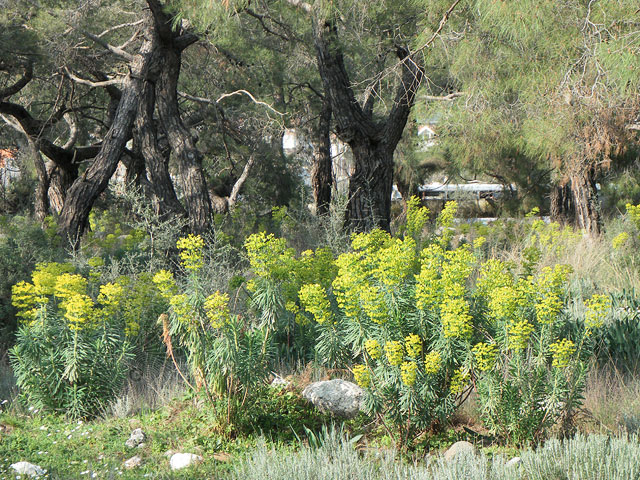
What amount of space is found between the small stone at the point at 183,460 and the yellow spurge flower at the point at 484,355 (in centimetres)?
159

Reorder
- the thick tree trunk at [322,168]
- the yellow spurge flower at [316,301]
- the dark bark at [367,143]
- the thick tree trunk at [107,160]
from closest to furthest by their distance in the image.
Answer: the yellow spurge flower at [316,301]
the dark bark at [367,143]
the thick tree trunk at [107,160]
the thick tree trunk at [322,168]

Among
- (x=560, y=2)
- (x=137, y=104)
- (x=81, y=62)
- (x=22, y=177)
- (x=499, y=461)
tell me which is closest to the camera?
(x=499, y=461)

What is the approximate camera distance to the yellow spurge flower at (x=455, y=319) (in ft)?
11.6

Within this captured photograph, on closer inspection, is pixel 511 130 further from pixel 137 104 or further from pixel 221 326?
pixel 221 326

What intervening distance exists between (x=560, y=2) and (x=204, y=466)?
4116mm

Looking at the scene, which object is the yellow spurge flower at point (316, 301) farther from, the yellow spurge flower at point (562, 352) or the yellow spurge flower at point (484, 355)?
the yellow spurge flower at point (562, 352)

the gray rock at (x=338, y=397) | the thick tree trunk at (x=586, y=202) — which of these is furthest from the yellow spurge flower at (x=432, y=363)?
the thick tree trunk at (x=586, y=202)

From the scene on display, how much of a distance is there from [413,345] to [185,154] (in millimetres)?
6329

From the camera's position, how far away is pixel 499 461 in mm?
3090

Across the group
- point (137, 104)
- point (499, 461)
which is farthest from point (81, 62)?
point (499, 461)

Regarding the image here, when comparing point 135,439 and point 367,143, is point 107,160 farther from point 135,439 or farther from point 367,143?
point 135,439

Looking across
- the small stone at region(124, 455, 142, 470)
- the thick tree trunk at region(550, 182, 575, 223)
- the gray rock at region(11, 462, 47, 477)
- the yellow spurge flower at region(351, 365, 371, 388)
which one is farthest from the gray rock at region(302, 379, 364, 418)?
the thick tree trunk at region(550, 182, 575, 223)

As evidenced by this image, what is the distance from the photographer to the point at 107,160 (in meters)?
9.34

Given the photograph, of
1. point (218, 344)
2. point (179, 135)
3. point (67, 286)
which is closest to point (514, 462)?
point (218, 344)
